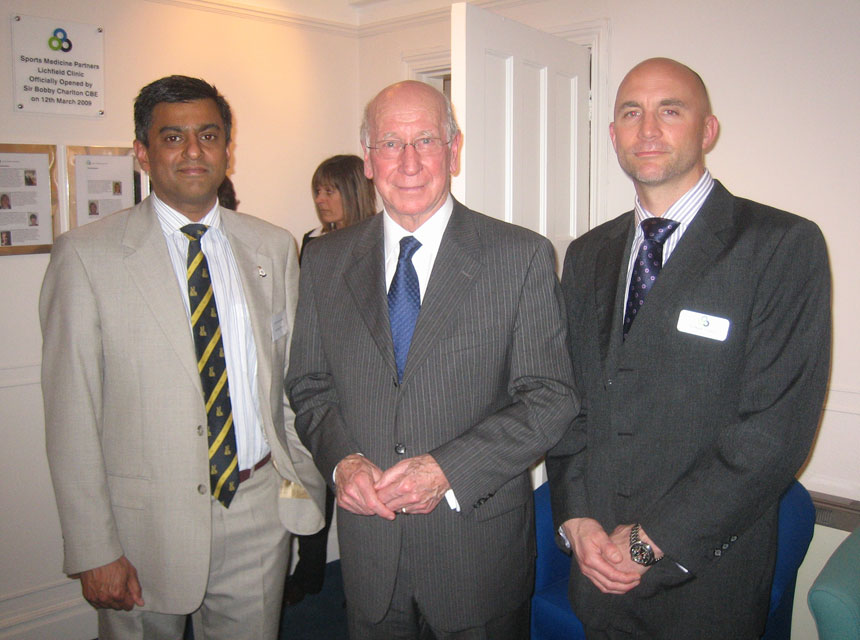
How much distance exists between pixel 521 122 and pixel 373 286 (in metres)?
1.52

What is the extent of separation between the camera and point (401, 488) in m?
1.47

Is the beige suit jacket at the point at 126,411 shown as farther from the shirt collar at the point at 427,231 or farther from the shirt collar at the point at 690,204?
the shirt collar at the point at 690,204

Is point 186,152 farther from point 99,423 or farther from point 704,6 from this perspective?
point 704,6

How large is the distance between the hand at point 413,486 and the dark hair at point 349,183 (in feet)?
7.70

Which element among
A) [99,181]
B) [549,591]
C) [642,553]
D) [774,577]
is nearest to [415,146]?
[642,553]

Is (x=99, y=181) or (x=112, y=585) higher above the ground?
(x=99, y=181)

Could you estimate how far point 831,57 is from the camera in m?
2.65

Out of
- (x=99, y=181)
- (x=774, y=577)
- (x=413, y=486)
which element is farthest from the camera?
(x=99, y=181)

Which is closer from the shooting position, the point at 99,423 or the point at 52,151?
the point at 99,423

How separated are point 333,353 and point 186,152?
0.65 meters

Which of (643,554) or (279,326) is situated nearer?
(643,554)

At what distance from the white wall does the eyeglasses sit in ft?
5.98

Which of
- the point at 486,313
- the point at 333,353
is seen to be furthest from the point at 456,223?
the point at 333,353

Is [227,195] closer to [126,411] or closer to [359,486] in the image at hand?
[126,411]
